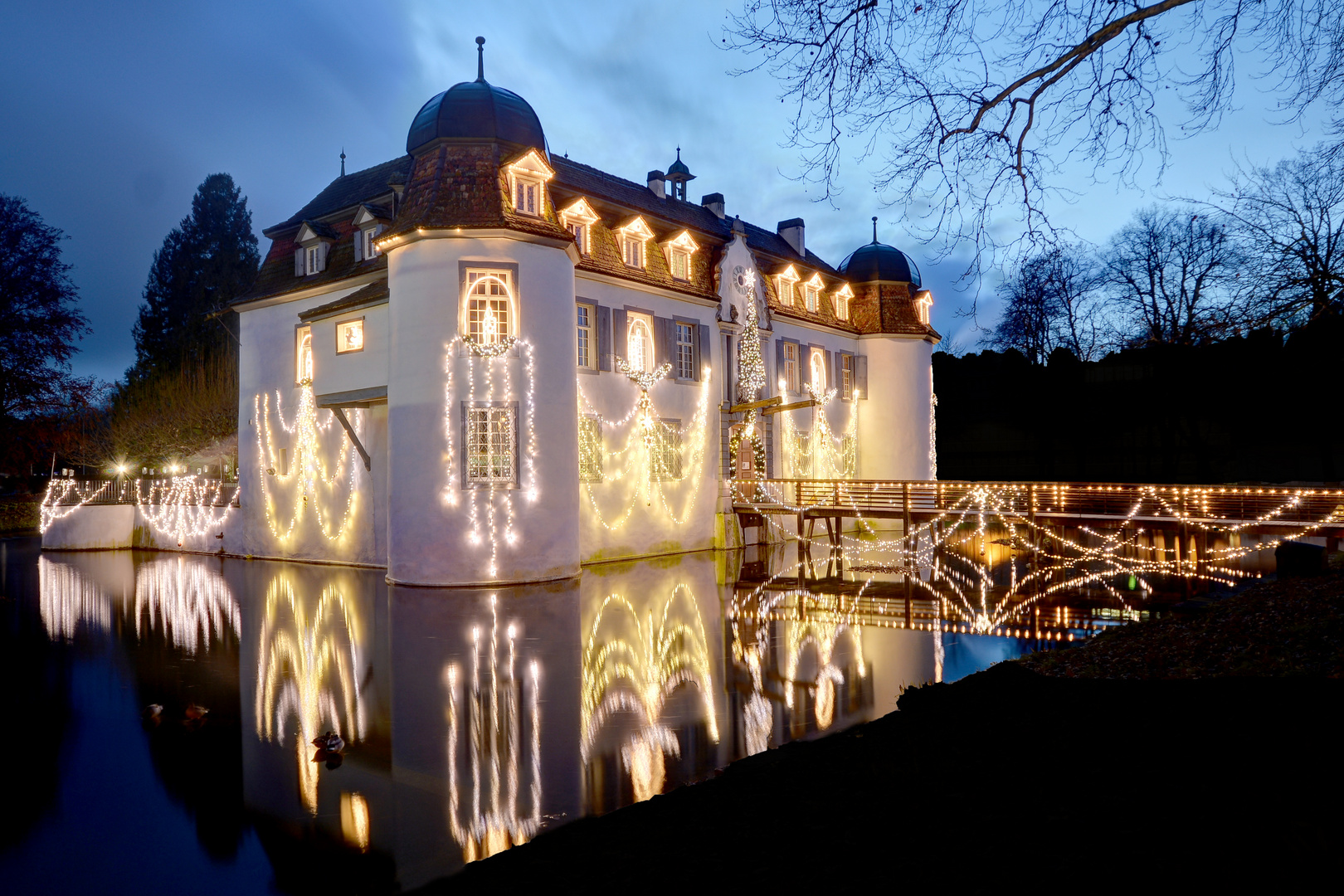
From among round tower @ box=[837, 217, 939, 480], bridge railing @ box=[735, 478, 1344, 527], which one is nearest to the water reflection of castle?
bridge railing @ box=[735, 478, 1344, 527]

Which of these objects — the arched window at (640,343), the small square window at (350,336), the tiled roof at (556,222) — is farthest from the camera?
the arched window at (640,343)

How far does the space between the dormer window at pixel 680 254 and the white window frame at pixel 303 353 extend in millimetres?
8247

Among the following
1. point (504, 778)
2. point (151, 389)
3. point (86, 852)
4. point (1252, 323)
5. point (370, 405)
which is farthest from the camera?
point (151, 389)

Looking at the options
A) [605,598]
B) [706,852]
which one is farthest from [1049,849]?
[605,598]

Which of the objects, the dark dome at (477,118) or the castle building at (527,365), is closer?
the castle building at (527,365)

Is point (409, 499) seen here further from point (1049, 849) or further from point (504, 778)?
point (1049, 849)

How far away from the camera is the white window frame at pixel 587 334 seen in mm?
19125

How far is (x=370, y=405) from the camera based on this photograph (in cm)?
1875

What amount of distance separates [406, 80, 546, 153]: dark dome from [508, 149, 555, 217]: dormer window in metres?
→ 0.52

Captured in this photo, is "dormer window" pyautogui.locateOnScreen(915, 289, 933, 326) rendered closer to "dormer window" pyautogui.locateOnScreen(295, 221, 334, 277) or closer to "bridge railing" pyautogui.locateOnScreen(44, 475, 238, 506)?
"dormer window" pyautogui.locateOnScreen(295, 221, 334, 277)

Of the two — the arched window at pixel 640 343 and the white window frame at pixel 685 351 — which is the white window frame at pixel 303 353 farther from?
the white window frame at pixel 685 351

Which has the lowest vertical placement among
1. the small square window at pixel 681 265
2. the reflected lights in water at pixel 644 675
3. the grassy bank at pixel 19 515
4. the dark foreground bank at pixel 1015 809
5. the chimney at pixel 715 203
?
the reflected lights in water at pixel 644 675

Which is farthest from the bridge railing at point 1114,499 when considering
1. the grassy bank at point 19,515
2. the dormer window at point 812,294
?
the grassy bank at point 19,515

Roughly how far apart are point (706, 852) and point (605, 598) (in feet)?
32.9
